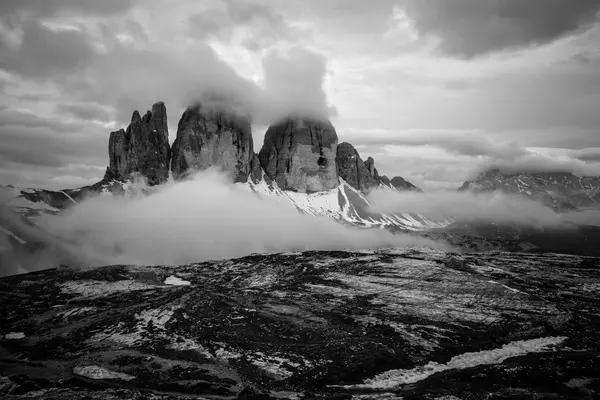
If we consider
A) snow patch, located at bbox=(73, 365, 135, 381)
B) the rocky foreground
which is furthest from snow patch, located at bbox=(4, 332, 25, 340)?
snow patch, located at bbox=(73, 365, 135, 381)

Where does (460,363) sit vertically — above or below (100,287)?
above

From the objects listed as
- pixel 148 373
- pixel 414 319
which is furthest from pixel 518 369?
pixel 148 373

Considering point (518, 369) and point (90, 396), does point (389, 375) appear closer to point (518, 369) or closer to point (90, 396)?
point (518, 369)

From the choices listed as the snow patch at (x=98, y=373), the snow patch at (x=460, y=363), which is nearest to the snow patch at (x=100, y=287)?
the snow patch at (x=98, y=373)

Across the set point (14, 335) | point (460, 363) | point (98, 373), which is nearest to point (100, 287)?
point (14, 335)

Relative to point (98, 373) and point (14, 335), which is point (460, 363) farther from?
point (14, 335)

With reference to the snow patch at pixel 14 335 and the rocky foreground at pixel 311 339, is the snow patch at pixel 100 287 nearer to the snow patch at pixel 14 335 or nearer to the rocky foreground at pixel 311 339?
the rocky foreground at pixel 311 339

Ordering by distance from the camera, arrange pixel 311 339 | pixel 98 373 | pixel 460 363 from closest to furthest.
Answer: pixel 98 373 < pixel 460 363 < pixel 311 339

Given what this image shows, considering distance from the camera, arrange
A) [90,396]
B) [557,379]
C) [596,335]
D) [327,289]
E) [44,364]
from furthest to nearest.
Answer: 1. [327,289]
2. [596,335]
3. [44,364]
4. [557,379]
5. [90,396]
